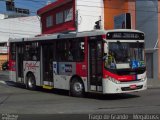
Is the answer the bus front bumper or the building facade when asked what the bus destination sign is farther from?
the building facade

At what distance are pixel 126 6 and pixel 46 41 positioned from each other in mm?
15920

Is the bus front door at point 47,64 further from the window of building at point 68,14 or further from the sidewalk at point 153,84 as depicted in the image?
the window of building at point 68,14

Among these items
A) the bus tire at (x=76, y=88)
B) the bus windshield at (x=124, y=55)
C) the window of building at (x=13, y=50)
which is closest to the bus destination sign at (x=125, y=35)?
the bus windshield at (x=124, y=55)

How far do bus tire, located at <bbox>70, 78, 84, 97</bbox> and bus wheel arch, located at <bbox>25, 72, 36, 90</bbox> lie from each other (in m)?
4.11

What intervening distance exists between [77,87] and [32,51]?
4.82 m

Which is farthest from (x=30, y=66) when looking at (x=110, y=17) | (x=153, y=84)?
(x=110, y=17)

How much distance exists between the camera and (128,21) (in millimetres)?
32688

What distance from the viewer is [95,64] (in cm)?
1817

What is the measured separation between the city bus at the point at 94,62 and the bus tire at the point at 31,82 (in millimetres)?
1163

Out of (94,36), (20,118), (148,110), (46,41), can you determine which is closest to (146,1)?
(46,41)

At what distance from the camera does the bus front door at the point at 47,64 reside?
21406 millimetres

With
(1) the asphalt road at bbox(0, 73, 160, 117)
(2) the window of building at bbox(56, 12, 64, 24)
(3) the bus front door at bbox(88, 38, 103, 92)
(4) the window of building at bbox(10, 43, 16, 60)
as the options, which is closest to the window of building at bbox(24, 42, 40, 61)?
(4) the window of building at bbox(10, 43, 16, 60)

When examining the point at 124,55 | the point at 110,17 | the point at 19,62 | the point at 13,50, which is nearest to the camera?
the point at 124,55

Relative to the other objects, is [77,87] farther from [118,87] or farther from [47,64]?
[47,64]
